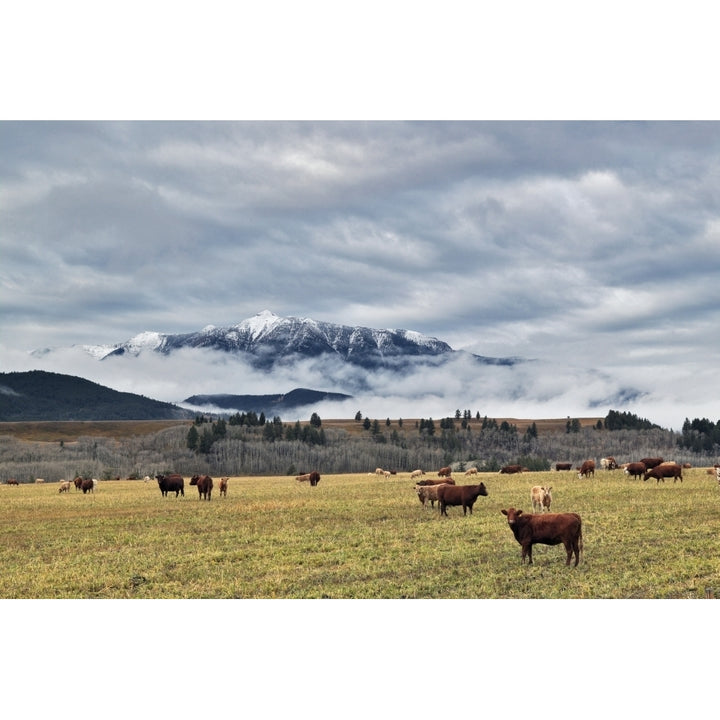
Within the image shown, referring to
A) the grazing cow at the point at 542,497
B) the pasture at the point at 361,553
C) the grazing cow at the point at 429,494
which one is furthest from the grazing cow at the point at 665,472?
the grazing cow at the point at 429,494

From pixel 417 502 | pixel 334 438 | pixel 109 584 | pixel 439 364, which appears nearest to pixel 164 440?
pixel 334 438

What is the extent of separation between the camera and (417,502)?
131ft

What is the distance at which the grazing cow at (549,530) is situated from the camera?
19500 millimetres

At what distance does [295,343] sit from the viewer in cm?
9200

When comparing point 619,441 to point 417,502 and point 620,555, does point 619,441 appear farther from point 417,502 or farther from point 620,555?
point 620,555

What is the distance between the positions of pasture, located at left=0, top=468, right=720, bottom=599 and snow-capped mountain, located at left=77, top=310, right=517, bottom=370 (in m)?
27.1

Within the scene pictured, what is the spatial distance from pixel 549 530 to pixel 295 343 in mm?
74091

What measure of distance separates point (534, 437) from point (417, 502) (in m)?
140

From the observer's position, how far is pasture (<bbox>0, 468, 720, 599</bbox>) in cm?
1808

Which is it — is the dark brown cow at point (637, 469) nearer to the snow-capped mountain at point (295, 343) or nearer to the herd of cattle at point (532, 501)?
the herd of cattle at point (532, 501)

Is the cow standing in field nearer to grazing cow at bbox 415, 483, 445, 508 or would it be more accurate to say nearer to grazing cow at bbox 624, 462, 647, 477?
grazing cow at bbox 624, 462, 647, 477

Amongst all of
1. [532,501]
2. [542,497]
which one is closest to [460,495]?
[542,497]

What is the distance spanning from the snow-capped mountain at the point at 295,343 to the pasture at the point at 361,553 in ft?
88.9

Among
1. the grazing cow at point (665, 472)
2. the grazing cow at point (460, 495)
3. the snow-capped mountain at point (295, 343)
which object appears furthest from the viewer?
the snow-capped mountain at point (295, 343)
